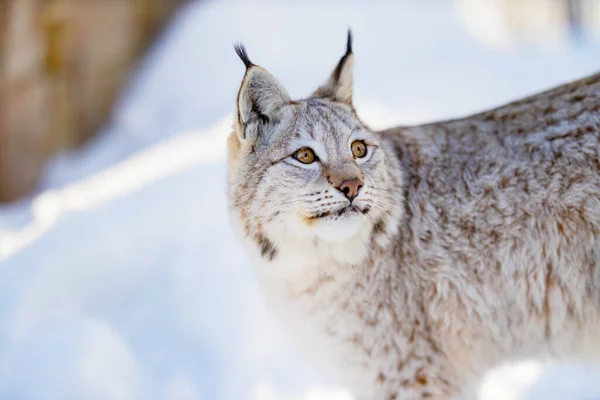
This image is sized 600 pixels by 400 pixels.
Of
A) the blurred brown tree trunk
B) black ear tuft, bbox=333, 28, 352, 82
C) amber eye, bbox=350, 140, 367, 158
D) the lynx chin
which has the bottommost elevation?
the lynx chin

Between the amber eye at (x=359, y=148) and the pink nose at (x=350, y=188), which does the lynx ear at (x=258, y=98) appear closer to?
the amber eye at (x=359, y=148)

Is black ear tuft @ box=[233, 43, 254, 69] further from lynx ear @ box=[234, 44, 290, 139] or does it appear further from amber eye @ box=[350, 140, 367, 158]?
amber eye @ box=[350, 140, 367, 158]

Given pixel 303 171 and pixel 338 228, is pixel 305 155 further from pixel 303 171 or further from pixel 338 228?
pixel 338 228

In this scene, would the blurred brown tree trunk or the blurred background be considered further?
the blurred brown tree trunk

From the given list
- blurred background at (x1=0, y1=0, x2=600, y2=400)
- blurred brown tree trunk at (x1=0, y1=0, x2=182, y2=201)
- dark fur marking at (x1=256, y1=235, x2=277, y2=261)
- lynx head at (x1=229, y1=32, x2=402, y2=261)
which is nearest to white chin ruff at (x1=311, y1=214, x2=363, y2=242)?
lynx head at (x1=229, y1=32, x2=402, y2=261)

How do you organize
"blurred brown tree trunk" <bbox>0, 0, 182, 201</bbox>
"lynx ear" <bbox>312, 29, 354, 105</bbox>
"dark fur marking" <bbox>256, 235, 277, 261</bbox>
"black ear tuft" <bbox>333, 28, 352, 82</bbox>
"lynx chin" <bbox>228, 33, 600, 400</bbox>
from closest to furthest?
"lynx chin" <bbox>228, 33, 600, 400</bbox> < "dark fur marking" <bbox>256, 235, 277, 261</bbox> < "black ear tuft" <bbox>333, 28, 352, 82</bbox> < "lynx ear" <bbox>312, 29, 354, 105</bbox> < "blurred brown tree trunk" <bbox>0, 0, 182, 201</bbox>

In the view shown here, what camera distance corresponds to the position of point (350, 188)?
3055 millimetres

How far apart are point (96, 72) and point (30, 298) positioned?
6160mm

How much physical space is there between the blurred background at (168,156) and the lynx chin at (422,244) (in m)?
0.70

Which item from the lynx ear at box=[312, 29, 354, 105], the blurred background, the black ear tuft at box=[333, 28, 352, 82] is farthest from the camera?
the blurred background

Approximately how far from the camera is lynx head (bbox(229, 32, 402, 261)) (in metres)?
3.11

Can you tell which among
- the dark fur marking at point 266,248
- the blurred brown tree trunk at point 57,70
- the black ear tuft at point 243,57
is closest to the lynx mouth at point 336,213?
the dark fur marking at point 266,248

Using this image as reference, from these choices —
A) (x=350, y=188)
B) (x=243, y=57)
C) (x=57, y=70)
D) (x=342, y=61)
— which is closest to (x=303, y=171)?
(x=350, y=188)

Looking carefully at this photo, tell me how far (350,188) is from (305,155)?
1.22 ft
